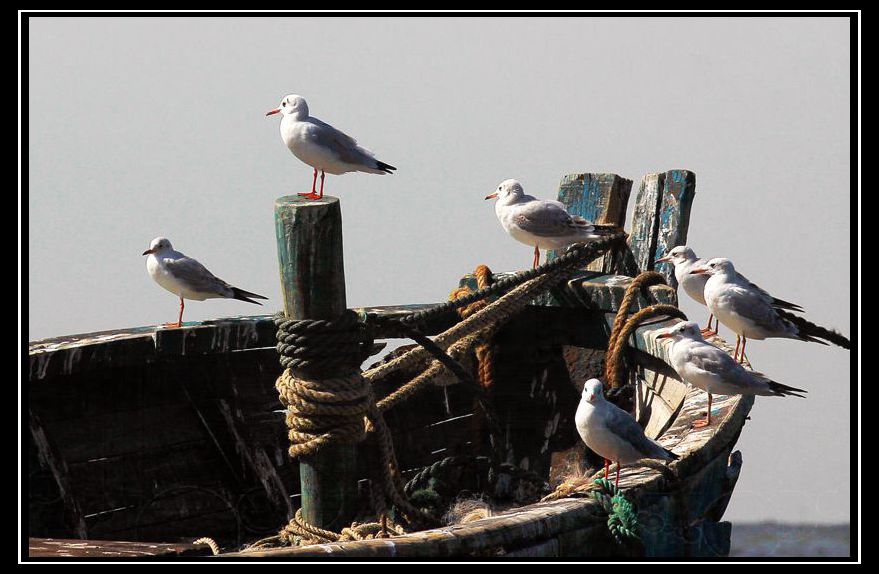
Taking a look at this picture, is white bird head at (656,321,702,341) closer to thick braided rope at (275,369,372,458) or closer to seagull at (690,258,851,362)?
seagull at (690,258,851,362)

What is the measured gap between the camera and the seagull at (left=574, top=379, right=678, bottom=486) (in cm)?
539

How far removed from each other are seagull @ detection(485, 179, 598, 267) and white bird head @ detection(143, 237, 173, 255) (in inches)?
67.6

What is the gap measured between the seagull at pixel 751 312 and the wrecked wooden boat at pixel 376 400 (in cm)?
26

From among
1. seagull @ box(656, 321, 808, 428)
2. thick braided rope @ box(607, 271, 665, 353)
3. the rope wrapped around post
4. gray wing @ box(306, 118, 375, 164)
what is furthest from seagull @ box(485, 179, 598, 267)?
the rope wrapped around post

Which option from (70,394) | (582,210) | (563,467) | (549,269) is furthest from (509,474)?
(70,394)

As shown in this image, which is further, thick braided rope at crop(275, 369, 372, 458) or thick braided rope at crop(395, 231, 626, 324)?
thick braided rope at crop(395, 231, 626, 324)

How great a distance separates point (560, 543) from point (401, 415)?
252 cm

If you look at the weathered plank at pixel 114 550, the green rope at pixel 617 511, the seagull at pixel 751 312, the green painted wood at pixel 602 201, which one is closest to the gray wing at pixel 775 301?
the seagull at pixel 751 312

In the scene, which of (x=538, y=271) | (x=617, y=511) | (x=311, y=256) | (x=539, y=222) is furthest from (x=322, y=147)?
(x=617, y=511)

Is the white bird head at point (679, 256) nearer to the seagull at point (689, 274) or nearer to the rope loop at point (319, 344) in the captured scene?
the seagull at point (689, 274)

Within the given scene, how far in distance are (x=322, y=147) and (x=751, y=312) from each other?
209 centimetres

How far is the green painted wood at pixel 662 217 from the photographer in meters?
7.78

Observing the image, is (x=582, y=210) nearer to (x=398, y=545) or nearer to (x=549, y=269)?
(x=549, y=269)
